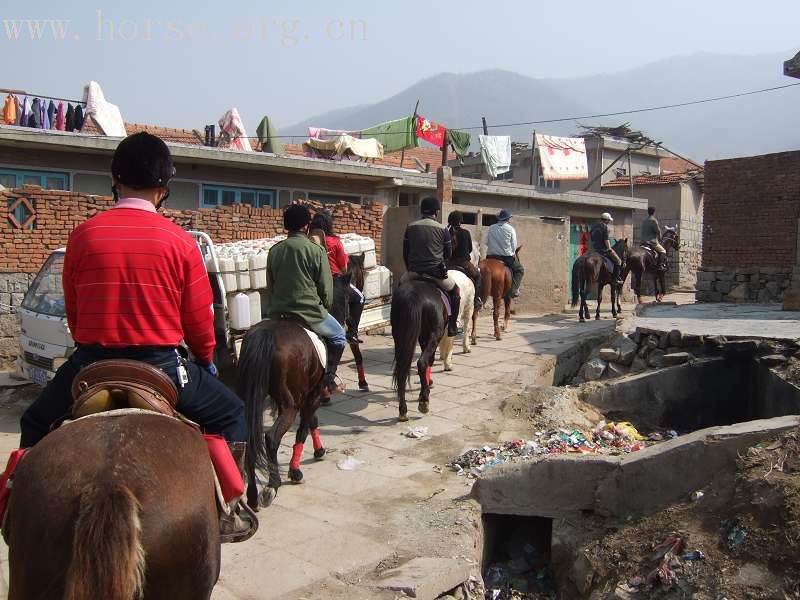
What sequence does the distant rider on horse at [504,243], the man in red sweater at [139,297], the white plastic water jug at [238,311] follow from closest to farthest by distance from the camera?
the man in red sweater at [139,297]
the white plastic water jug at [238,311]
the distant rider on horse at [504,243]

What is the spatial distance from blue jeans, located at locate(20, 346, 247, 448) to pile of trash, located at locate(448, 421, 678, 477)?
3.33 meters

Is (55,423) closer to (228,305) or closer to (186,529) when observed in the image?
(186,529)

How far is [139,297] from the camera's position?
2.83 metres

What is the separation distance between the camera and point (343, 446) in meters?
7.05

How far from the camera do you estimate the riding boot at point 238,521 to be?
3.12m

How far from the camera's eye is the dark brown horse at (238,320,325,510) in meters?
5.26

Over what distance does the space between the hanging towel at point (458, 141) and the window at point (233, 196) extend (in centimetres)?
741

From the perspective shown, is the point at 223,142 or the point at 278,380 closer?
the point at 278,380

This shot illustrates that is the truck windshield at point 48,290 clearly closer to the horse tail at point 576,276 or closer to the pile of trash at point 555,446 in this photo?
the pile of trash at point 555,446

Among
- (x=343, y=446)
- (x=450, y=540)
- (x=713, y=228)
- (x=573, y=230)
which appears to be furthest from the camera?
(x=573, y=230)

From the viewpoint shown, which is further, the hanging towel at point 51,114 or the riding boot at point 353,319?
the hanging towel at point 51,114

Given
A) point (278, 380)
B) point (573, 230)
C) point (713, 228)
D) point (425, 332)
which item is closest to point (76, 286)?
point (278, 380)

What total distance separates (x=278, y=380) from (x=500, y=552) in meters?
2.24

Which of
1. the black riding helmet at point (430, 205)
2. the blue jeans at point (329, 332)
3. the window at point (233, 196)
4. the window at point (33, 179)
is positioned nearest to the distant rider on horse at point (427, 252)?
the black riding helmet at point (430, 205)
